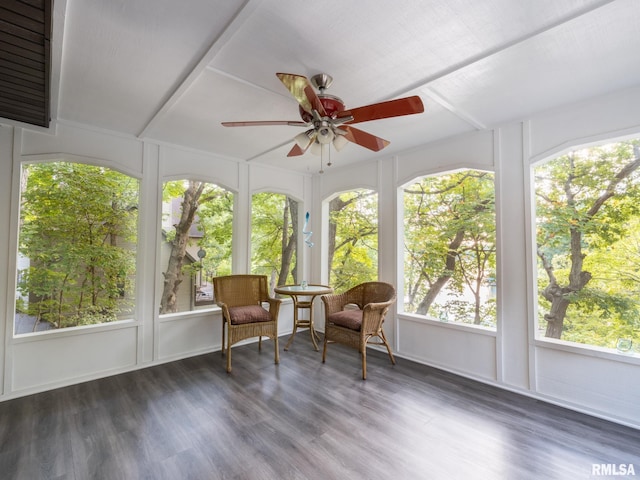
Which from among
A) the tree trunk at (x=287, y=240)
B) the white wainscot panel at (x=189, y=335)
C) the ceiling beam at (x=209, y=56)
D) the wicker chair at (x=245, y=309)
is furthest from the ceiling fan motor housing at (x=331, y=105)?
the tree trunk at (x=287, y=240)

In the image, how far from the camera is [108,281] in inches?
143

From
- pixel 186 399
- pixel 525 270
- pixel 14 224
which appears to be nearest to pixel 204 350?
pixel 186 399

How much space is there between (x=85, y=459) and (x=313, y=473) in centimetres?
149

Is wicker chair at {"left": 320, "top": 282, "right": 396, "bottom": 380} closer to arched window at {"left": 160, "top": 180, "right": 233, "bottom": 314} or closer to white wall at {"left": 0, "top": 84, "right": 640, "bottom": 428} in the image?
white wall at {"left": 0, "top": 84, "right": 640, "bottom": 428}

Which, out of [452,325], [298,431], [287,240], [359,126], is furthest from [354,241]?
[298,431]

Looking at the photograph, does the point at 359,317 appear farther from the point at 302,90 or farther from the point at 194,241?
the point at 194,241

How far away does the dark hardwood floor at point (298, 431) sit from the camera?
72.4 inches

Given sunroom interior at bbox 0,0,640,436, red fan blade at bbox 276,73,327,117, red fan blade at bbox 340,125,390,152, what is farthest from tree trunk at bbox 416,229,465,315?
red fan blade at bbox 276,73,327,117

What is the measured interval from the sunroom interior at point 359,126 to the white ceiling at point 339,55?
1 centimetres

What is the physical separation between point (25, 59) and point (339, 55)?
6.45 ft

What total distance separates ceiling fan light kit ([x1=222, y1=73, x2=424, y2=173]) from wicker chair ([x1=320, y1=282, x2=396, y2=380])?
1.79 metres

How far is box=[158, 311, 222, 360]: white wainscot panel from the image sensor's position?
3.64 m

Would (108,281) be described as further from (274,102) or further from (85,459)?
(274,102)

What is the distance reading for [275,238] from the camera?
564cm
